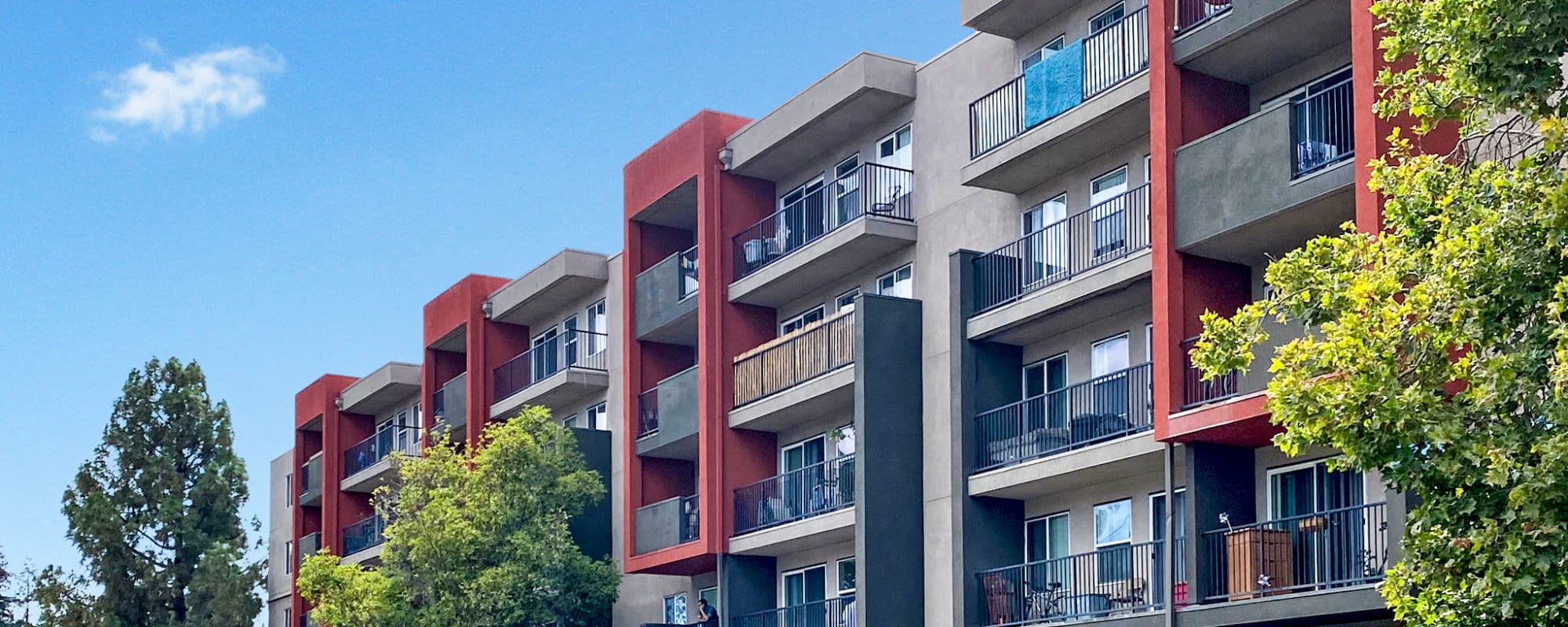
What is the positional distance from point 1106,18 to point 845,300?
8.58m

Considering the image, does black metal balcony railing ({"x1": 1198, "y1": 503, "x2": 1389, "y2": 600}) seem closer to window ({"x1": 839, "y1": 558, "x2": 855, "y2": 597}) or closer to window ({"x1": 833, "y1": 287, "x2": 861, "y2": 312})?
window ({"x1": 839, "y1": 558, "x2": 855, "y2": 597})

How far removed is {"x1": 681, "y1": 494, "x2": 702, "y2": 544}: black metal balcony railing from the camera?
39.9 metres

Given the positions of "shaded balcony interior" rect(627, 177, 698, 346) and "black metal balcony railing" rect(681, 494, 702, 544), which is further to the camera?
"shaded balcony interior" rect(627, 177, 698, 346)

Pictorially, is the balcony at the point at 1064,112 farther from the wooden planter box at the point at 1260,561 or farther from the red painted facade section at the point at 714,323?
the red painted facade section at the point at 714,323

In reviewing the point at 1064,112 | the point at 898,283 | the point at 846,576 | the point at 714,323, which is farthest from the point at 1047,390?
the point at 714,323

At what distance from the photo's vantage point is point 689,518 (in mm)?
40219

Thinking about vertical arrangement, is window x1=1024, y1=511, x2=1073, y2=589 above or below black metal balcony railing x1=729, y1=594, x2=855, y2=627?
above

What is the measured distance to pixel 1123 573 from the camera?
2916cm

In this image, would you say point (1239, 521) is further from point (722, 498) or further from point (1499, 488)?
point (722, 498)

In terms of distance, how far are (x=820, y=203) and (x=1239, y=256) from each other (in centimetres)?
1132

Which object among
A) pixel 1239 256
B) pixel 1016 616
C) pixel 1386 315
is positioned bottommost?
pixel 1016 616

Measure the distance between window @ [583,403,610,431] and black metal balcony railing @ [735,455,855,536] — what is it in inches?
352

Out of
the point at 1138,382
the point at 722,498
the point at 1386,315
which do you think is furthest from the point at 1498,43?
the point at 722,498

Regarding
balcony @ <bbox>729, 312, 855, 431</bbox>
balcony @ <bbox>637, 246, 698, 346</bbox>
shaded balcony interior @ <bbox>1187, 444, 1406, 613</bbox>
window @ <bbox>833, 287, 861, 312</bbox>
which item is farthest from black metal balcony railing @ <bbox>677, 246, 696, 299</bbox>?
shaded balcony interior @ <bbox>1187, 444, 1406, 613</bbox>
